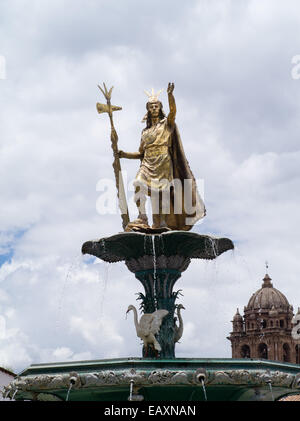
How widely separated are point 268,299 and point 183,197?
10185 centimetres

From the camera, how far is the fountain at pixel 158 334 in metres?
13.0

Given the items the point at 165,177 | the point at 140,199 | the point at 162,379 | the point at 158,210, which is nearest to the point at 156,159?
the point at 165,177

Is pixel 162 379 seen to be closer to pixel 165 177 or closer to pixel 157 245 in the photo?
pixel 157 245

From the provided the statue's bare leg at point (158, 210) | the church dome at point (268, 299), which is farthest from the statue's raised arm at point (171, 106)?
the church dome at point (268, 299)

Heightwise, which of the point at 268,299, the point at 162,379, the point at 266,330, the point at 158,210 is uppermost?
the point at 268,299

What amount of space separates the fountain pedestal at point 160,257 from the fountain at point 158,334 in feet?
0.07

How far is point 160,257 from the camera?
54.2ft

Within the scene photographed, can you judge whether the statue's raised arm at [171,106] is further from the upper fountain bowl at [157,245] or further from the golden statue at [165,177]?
the upper fountain bowl at [157,245]

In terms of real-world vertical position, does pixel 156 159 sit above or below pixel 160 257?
above

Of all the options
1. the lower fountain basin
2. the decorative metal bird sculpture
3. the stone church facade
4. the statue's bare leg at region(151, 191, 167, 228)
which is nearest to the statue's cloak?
the statue's bare leg at region(151, 191, 167, 228)

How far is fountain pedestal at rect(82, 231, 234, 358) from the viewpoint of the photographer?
16125 millimetres

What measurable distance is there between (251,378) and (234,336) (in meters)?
105
